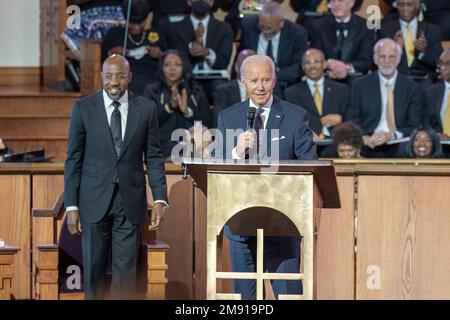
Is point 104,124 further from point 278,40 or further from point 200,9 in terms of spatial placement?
point 200,9

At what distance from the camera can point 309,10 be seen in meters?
10.0

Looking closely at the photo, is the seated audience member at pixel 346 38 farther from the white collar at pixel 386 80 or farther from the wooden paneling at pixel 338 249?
the wooden paneling at pixel 338 249

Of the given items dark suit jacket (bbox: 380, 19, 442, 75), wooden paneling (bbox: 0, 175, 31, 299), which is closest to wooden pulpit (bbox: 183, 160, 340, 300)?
wooden paneling (bbox: 0, 175, 31, 299)

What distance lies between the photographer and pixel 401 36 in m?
A: 9.56

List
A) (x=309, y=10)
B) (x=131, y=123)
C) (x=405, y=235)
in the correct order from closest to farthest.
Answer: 1. (x=131, y=123)
2. (x=405, y=235)
3. (x=309, y=10)

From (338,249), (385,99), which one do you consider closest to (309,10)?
(385,99)

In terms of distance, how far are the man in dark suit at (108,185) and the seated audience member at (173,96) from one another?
2836 mm

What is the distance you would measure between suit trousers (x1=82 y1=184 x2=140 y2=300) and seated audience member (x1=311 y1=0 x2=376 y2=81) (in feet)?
12.7

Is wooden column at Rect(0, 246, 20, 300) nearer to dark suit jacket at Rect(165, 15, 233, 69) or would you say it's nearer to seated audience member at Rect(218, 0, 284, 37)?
dark suit jacket at Rect(165, 15, 233, 69)

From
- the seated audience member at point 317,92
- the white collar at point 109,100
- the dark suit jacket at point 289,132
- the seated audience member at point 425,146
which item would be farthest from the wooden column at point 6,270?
the seated audience member at point 317,92

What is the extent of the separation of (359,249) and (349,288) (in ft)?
0.80

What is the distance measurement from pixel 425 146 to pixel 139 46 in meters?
2.72

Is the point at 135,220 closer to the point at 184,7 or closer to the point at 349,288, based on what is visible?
the point at 349,288
